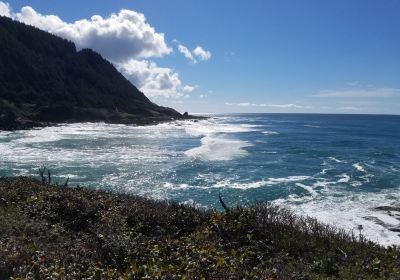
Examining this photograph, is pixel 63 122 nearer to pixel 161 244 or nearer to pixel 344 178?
pixel 344 178

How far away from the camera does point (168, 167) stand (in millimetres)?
38562

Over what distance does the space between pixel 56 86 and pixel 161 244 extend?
12679cm

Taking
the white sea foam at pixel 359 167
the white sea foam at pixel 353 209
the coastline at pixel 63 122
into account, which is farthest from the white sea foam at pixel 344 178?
the coastline at pixel 63 122

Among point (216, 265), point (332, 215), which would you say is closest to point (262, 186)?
point (332, 215)

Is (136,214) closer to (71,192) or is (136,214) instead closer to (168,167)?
(71,192)

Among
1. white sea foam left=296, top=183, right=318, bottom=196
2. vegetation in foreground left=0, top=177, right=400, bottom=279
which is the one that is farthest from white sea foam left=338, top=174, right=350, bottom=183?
vegetation in foreground left=0, top=177, right=400, bottom=279

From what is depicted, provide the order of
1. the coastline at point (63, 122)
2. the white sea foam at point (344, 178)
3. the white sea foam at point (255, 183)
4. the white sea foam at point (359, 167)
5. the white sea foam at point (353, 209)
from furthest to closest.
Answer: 1. the coastline at point (63, 122)
2. the white sea foam at point (359, 167)
3. the white sea foam at point (344, 178)
4. the white sea foam at point (255, 183)
5. the white sea foam at point (353, 209)

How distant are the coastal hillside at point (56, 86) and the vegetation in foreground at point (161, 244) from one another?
7081 cm

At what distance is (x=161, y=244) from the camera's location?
9484mm

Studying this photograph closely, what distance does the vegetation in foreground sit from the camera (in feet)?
24.9

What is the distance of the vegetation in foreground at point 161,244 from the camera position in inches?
299

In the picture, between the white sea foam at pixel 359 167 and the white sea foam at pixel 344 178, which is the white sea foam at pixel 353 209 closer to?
the white sea foam at pixel 344 178

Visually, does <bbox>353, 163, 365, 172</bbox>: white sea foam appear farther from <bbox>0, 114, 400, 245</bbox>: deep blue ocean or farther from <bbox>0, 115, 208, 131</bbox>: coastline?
<bbox>0, 115, 208, 131</bbox>: coastline

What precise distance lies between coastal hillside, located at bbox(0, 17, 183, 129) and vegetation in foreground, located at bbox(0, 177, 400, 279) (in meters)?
70.8
